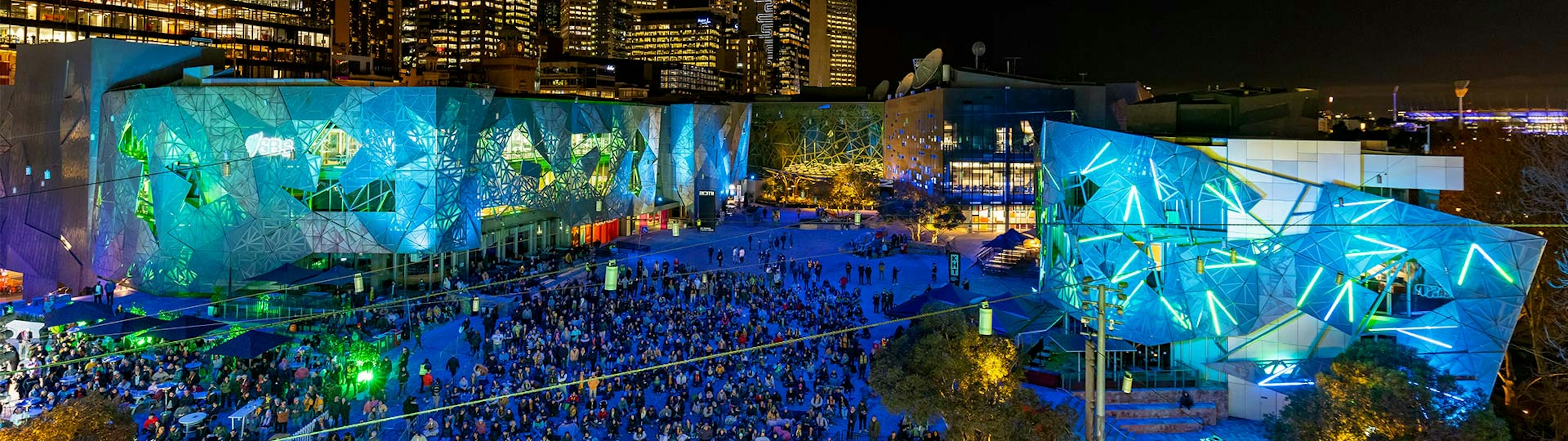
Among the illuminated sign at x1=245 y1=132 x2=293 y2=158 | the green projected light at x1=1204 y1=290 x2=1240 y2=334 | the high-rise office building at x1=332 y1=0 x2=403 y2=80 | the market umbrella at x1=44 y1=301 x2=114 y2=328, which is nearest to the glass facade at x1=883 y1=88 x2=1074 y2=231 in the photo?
the illuminated sign at x1=245 y1=132 x2=293 y2=158

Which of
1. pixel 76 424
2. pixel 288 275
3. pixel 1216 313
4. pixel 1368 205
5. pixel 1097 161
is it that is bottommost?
pixel 76 424

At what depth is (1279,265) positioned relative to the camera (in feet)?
87.0

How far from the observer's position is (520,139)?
50.0 m

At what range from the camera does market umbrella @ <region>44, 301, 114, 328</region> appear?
97.3ft

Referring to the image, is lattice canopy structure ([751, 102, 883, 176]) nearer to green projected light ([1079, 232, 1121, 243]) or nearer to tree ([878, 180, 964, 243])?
tree ([878, 180, 964, 243])

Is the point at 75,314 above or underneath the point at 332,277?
underneath

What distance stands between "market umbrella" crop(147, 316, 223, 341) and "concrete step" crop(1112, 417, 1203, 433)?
73.9ft

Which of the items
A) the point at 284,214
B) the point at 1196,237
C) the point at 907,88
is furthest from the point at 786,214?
the point at 1196,237

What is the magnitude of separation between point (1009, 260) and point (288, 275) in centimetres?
2801

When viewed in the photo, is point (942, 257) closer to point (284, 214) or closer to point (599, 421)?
point (284, 214)

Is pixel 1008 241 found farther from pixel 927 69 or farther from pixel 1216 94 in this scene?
pixel 927 69

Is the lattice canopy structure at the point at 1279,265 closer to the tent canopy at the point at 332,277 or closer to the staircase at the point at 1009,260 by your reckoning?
the staircase at the point at 1009,260

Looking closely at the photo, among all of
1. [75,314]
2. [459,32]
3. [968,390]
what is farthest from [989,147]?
[459,32]

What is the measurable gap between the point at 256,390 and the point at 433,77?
133 metres
